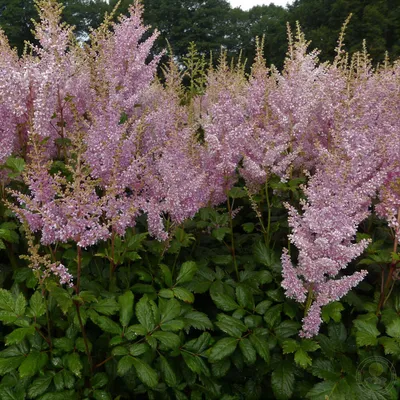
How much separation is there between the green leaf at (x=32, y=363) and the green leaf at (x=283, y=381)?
1.27 m

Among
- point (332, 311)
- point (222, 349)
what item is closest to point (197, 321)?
point (222, 349)

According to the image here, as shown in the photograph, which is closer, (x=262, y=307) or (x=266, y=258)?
(x=262, y=307)

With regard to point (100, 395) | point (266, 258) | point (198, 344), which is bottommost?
point (100, 395)

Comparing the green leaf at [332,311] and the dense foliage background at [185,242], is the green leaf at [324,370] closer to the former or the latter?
the dense foliage background at [185,242]

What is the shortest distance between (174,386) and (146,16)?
43.9 m

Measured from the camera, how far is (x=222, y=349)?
2385mm

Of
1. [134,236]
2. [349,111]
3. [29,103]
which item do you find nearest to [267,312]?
[134,236]

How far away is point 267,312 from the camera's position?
2637 millimetres

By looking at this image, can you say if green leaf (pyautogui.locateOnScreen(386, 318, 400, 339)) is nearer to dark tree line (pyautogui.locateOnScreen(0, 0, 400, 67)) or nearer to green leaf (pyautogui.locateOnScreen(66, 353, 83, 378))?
green leaf (pyautogui.locateOnScreen(66, 353, 83, 378))

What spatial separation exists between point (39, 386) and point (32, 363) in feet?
0.60

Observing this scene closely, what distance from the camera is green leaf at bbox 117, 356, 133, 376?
2115 mm

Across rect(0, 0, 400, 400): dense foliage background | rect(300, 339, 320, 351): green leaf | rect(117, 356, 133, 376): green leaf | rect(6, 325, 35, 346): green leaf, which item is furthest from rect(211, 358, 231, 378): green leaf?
rect(6, 325, 35, 346): green leaf

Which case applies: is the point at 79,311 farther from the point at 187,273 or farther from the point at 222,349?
the point at 222,349

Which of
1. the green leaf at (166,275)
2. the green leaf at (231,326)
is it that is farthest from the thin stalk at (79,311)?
the green leaf at (231,326)
